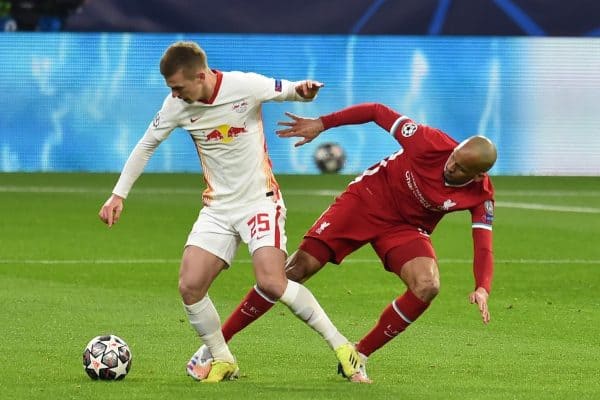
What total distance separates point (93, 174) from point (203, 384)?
1735cm

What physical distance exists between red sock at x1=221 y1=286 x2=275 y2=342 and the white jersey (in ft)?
1.87

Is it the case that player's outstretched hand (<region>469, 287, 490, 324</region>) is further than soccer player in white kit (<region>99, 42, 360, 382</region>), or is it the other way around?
soccer player in white kit (<region>99, 42, 360, 382</region>)

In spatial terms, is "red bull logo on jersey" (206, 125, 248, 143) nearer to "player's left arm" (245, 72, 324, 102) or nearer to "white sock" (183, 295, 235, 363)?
"player's left arm" (245, 72, 324, 102)

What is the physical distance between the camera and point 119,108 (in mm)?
24828

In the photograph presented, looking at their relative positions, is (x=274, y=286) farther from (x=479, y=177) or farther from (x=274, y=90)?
(x=479, y=177)

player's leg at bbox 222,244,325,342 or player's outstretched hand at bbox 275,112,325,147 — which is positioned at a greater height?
player's outstretched hand at bbox 275,112,325,147

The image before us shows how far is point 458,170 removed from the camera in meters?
7.85

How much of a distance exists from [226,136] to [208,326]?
3.39 ft

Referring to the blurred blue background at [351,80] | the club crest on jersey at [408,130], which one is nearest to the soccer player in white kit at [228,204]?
the club crest on jersey at [408,130]

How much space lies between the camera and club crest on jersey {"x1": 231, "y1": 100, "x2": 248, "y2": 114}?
800 centimetres

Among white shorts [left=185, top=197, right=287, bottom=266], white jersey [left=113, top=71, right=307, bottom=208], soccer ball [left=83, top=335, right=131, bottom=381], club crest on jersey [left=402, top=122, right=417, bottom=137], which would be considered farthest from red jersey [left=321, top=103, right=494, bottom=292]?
soccer ball [left=83, top=335, right=131, bottom=381]

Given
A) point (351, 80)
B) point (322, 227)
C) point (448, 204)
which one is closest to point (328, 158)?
point (351, 80)

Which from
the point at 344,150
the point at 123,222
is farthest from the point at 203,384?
the point at 344,150

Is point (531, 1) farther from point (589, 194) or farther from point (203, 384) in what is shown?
point (203, 384)
